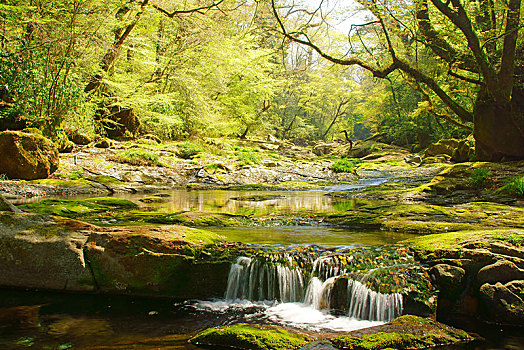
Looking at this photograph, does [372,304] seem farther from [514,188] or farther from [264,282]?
[514,188]

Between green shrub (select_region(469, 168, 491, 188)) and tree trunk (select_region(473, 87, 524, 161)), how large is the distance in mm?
2152

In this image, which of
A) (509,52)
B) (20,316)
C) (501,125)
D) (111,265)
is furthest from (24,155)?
(501,125)

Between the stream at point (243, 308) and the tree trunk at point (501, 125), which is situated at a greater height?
the tree trunk at point (501, 125)

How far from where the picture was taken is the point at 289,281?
13.6ft

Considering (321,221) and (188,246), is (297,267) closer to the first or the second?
(188,246)

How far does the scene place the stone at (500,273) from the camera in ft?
11.7

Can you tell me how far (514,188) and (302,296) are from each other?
A: 6.96 m

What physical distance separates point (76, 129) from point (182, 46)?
670 cm

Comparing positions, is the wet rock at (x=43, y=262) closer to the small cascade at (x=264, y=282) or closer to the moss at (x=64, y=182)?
the small cascade at (x=264, y=282)

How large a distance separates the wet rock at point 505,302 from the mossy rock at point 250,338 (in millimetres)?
1864

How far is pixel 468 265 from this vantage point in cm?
383

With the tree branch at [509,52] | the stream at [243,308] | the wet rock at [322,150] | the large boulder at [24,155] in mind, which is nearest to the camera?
the stream at [243,308]

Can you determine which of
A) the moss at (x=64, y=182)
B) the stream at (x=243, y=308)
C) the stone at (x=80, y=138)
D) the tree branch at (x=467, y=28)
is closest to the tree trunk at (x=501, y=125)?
the tree branch at (x=467, y=28)

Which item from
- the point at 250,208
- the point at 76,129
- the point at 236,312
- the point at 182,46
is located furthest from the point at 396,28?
the point at 76,129
